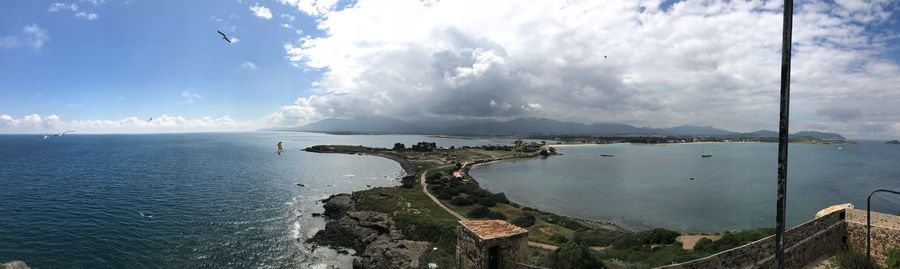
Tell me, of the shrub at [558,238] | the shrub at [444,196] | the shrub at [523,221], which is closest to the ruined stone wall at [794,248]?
the shrub at [558,238]

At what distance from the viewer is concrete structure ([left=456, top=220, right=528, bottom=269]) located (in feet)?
53.2

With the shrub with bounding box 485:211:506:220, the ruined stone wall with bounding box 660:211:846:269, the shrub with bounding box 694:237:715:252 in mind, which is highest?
the ruined stone wall with bounding box 660:211:846:269

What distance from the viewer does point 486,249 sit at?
16.2 metres

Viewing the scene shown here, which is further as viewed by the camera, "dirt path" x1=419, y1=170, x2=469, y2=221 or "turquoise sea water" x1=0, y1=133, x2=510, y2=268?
"dirt path" x1=419, y1=170, x2=469, y2=221

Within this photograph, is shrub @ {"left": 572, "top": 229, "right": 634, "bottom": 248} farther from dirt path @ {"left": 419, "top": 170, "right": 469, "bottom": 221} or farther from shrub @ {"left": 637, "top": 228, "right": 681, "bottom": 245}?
dirt path @ {"left": 419, "top": 170, "right": 469, "bottom": 221}

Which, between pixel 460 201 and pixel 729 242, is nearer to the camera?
pixel 729 242

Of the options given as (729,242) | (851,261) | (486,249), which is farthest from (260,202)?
(851,261)

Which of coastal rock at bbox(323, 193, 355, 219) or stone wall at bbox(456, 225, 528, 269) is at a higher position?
stone wall at bbox(456, 225, 528, 269)

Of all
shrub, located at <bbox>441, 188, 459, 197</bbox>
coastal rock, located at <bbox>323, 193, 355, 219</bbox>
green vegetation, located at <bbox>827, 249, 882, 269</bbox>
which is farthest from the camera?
shrub, located at <bbox>441, 188, 459, 197</bbox>

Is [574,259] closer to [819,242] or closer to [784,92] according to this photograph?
[819,242]

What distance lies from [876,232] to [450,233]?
1012 inches

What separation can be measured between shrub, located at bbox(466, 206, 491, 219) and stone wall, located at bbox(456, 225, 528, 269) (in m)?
27.7

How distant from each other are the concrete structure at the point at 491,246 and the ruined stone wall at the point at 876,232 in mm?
17540

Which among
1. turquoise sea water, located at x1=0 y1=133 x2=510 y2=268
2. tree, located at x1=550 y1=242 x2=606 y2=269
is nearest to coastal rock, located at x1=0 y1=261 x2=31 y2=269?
turquoise sea water, located at x1=0 y1=133 x2=510 y2=268
